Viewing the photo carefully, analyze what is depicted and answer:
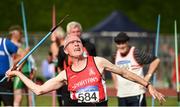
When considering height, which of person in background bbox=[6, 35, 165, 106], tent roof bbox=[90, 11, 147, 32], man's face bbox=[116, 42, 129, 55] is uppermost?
tent roof bbox=[90, 11, 147, 32]

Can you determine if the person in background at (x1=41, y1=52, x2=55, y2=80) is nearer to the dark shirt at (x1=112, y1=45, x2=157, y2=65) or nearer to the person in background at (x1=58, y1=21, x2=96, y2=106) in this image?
the person in background at (x1=58, y1=21, x2=96, y2=106)

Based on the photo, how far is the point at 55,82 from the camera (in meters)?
8.60

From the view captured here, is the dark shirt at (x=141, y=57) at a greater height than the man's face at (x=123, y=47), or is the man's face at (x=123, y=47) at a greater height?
the man's face at (x=123, y=47)

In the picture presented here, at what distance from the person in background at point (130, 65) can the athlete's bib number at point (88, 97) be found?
2.79m

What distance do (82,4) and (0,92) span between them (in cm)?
3223

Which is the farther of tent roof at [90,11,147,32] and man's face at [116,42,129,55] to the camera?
tent roof at [90,11,147,32]

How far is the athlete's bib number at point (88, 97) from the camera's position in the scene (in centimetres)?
866

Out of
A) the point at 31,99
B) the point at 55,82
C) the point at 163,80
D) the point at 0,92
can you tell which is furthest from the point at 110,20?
the point at 55,82

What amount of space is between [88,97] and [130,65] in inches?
121

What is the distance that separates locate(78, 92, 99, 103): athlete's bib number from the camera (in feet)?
28.4

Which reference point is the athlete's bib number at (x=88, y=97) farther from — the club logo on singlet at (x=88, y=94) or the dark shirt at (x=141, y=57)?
the dark shirt at (x=141, y=57)

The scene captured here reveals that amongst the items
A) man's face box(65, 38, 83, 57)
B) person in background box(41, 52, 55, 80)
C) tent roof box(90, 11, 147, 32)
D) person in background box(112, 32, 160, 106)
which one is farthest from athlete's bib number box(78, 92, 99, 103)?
tent roof box(90, 11, 147, 32)

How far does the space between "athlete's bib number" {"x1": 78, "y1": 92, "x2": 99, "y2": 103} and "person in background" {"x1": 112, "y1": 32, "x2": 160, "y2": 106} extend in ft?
9.16

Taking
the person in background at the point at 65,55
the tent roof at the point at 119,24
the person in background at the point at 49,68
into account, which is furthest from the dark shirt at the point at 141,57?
the tent roof at the point at 119,24
